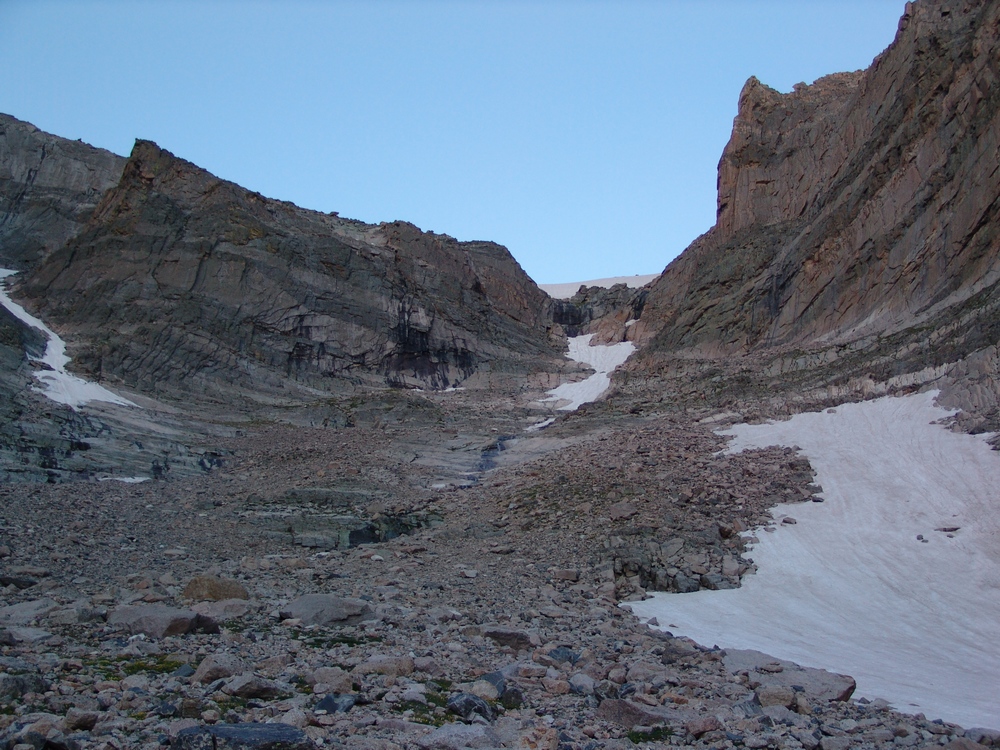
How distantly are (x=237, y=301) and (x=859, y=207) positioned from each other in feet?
115

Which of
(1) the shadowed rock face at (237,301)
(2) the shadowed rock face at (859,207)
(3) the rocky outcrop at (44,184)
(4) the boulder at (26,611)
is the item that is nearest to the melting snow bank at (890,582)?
(4) the boulder at (26,611)

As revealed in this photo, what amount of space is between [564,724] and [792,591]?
7.54 meters

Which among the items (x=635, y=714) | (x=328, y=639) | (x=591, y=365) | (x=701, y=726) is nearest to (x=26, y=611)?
(x=328, y=639)

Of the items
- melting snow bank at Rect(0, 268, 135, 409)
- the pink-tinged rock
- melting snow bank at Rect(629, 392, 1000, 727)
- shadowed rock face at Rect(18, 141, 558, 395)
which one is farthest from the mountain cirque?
melting snow bank at Rect(0, 268, 135, 409)

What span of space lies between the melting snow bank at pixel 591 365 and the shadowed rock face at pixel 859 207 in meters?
2.82

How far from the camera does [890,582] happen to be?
12742 mm

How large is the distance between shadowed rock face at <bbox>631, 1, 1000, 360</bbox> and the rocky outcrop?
44245mm

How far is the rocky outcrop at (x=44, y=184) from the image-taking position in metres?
57.4

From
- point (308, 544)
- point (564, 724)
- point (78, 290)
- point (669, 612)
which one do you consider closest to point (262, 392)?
point (78, 290)

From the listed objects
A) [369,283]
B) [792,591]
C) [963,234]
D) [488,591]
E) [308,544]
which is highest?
[963,234]

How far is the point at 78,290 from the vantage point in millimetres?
43625

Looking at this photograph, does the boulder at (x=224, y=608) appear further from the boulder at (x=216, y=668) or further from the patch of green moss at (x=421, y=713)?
the patch of green moss at (x=421, y=713)

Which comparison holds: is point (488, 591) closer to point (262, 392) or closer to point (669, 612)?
point (669, 612)

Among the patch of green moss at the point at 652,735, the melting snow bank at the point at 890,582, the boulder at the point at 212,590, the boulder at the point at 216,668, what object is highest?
the melting snow bank at the point at 890,582
